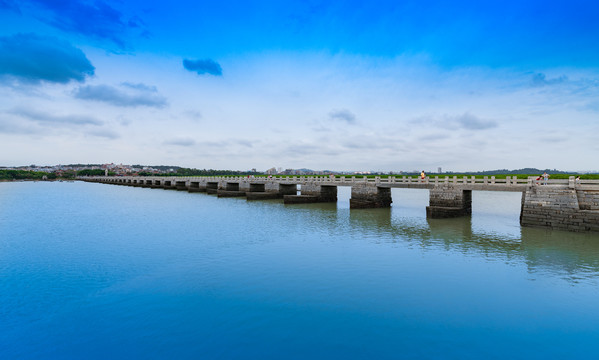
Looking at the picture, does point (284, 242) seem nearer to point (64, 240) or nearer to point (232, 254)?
point (232, 254)

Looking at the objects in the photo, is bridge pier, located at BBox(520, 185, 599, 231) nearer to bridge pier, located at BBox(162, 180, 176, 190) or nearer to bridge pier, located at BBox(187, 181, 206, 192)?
bridge pier, located at BBox(187, 181, 206, 192)

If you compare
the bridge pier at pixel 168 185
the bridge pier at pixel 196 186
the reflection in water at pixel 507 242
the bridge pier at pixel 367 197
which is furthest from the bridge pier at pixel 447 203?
the bridge pier at pixel 168 185

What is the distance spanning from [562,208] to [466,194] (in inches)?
410

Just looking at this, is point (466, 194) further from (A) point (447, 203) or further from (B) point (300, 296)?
(B) point (300, 296)

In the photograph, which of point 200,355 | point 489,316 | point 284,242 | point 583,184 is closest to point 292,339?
point 200,355

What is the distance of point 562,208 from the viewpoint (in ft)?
78.2

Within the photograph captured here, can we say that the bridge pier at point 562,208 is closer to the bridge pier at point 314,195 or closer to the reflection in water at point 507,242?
the reflection in water at point 507,242

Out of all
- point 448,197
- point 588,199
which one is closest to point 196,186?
point 448,197

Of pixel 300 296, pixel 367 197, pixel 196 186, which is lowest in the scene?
pixel 300 296

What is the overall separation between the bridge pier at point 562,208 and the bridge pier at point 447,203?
6498 millimetres

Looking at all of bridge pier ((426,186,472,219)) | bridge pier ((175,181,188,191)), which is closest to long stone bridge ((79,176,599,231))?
bridge pier ((426,186,472,219))

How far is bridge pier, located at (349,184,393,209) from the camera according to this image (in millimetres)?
39594

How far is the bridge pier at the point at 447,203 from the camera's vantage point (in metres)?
31.5

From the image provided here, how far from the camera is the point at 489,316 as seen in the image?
34.1ft
